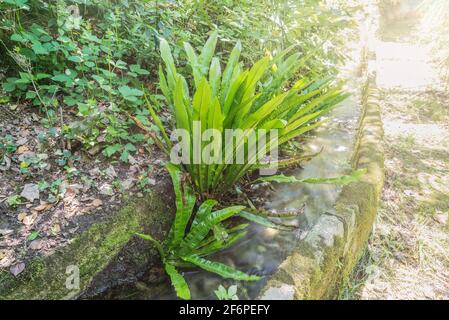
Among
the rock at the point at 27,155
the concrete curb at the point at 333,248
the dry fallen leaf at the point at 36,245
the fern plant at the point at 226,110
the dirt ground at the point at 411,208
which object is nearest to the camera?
the concrete curb at the point at 333,248

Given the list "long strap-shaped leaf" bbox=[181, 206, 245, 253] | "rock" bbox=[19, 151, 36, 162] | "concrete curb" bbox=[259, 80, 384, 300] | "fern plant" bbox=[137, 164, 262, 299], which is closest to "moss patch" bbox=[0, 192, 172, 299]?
"fern plant" bbox=[137, 164, 262, 299]

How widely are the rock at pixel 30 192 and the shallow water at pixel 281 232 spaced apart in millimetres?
555

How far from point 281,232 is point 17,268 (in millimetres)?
1242

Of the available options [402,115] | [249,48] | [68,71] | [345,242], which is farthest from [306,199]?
[402,115]

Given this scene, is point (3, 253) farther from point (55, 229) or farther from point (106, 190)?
point (106, 190)

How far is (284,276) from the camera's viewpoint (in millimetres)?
1194

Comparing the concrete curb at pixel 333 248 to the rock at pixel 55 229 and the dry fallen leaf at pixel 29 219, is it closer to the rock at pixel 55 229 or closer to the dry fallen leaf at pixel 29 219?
the rock at pixel 55 229

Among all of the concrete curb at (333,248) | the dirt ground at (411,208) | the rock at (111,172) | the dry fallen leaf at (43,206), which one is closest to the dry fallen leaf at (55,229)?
the dry fallen leaf at (43,206)

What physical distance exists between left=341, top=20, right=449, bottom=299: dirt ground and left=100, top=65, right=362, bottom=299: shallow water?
1.15 ft

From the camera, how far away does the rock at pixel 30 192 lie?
1.45 m

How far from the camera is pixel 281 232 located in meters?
1.79

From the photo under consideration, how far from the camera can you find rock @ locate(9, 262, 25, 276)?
48.1 inches

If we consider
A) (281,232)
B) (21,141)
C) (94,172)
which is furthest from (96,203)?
(281,232)

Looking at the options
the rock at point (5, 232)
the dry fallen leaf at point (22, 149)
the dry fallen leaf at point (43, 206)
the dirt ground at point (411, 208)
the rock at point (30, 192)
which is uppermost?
the dry fallen leaf at point (22, 149)
